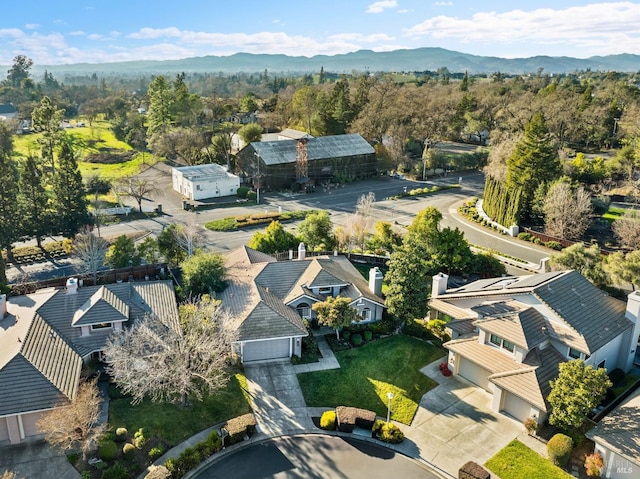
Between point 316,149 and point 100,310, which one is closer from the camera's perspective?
point 100,310

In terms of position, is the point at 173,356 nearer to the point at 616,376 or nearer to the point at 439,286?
the point at 439,286

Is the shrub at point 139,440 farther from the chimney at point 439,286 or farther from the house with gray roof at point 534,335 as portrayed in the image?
the chimney at point 439,286

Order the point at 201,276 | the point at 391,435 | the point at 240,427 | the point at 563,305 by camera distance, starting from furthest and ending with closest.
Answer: the point at 201,276, the point at 563,305, the point at 391,435, the point at 240,427

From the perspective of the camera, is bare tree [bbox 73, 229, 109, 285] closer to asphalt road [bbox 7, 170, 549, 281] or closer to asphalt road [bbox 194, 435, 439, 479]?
asphalt road [bbox 7, 170, 549, 281]

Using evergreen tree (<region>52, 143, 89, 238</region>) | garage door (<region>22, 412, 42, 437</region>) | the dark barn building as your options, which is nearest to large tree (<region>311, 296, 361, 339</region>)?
garage door (<region>22, 412, 42, 437</region>)

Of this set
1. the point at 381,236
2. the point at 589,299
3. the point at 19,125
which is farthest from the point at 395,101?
the point at 19,125

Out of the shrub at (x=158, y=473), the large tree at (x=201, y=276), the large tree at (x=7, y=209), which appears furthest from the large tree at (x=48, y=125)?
the shrub at (x=158, y=473)

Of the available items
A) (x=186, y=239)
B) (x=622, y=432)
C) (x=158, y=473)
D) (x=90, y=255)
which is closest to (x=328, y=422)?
(x=158, y=473)

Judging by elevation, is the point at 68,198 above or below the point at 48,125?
below
